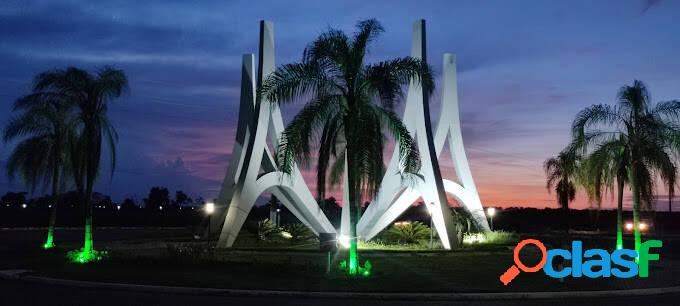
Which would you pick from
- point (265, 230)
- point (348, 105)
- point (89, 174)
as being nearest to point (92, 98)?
point (89, 174)

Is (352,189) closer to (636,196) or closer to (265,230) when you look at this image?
(636,196)

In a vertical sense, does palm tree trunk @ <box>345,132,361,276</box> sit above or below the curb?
above

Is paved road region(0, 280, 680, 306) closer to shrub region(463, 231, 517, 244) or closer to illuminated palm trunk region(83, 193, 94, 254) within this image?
illuminated palm trunk region(83, 193, 94, 254)

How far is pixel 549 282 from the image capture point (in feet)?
55.8

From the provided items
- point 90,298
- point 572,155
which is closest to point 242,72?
point 572,155

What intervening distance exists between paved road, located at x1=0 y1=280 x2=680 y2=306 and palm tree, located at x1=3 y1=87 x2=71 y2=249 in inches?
526

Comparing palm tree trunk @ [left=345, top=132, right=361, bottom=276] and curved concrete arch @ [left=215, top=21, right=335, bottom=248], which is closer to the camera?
palm tree trunk @ [left=345, top=132, right=361, bottom=276]

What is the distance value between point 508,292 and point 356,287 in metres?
3.25

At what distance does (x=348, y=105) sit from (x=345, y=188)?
545 inches

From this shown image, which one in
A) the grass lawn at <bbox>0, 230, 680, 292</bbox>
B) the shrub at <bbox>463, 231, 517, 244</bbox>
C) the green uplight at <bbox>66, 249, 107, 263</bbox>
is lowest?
the grass lawn at <bbox>0, 230, 680, 292</bbox>

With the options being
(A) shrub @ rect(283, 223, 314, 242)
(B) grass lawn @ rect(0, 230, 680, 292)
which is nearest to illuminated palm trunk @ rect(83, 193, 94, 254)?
(B) grass lawn @ rect(0, 230, 680, 292)

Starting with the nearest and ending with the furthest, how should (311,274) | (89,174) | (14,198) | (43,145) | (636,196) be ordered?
(311,274), (636,196), (89,174), (43,145), (14,198)

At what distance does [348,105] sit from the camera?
61.2 ft

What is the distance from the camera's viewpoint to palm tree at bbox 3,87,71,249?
2715cm
